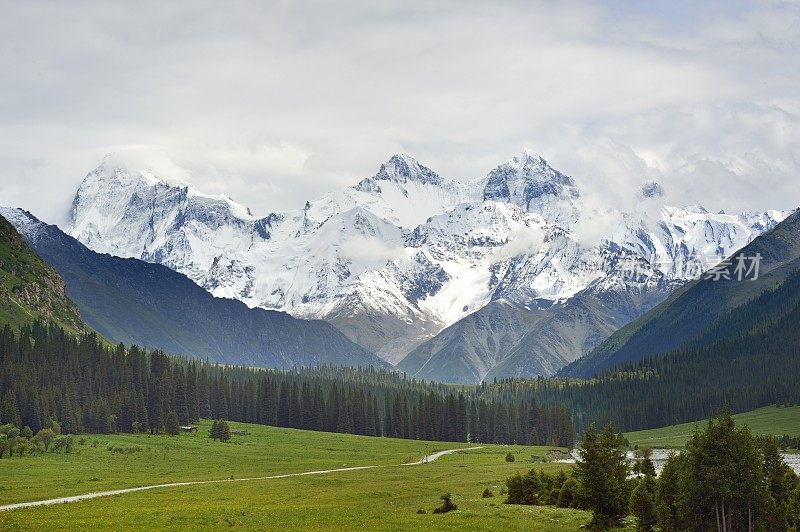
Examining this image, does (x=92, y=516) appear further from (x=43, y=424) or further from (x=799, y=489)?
(x=43, y=424)

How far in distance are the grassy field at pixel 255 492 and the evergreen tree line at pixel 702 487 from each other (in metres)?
3.16

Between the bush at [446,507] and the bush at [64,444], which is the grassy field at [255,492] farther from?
the bush at [64,444]

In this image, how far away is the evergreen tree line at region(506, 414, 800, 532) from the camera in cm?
7844

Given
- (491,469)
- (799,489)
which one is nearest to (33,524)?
(799,489)

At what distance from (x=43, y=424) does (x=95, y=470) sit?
214 ft

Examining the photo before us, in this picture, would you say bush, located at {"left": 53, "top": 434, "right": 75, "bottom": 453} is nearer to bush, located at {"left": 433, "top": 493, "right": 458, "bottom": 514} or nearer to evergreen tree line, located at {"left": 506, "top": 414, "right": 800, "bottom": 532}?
bush, located at {"left": 433, "top": 493, "right": 458, "bottom": 514}

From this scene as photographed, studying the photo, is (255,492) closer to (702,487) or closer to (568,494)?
(568,494)

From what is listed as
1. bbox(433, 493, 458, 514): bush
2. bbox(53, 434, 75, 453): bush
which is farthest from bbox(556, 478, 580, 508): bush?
bbox(53, 434, 75, 453): bush

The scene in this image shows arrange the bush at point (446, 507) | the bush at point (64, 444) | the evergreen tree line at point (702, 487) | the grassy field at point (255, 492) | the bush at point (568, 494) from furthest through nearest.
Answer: the bush at point (64, 444), the bush at point (568, 494), the bush at point (446, 507), the grassy field at point (255, 492), the evergreen tree line at point (702, 487)

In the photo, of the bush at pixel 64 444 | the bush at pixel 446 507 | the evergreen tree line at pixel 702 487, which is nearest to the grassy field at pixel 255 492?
the bush at pixel 446 507

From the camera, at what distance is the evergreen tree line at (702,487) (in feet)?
257

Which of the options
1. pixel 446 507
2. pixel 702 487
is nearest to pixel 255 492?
pixel 446 507

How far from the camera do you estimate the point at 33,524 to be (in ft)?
260

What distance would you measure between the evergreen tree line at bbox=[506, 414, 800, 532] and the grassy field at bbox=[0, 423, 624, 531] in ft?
10.4
